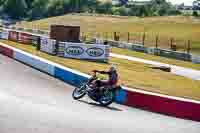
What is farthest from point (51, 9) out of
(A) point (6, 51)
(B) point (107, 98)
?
(B) point (107, 98)

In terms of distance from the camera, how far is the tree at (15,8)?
156 m

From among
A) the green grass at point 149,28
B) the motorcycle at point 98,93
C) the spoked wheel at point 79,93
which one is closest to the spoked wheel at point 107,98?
the motorcycle at point 98,93

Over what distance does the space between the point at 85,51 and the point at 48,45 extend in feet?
12.2

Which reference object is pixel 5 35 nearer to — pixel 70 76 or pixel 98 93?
pixel 70 76

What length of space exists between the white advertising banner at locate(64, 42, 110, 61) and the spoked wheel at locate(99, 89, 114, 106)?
15.3 m

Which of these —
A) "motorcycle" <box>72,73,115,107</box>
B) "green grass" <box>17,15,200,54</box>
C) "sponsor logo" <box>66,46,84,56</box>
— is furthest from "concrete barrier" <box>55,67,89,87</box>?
"green grass" <box>17,15,200,54</box>

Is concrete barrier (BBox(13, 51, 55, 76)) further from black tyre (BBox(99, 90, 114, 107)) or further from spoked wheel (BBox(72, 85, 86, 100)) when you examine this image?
black tyre (BBox(99, 90, 114, 107))

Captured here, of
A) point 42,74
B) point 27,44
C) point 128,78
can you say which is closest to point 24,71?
point 42,74

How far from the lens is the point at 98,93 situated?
19109 millimetres

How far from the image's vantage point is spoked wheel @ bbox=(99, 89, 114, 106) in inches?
738

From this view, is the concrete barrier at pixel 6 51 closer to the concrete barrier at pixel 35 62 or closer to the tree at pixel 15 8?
the concrete barrier at pixel 35 62

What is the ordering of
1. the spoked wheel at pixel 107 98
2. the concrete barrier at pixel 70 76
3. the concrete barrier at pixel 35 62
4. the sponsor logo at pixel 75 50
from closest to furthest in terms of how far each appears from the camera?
the spoked wheel at pixel 107 98 < the concrete barrier at pixel 70 76 < the concrete barrier at pixel 35 62 < the sponsor logo at pixel 75 50

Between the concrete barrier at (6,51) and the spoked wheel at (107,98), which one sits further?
the concrete barrier at (6,51)

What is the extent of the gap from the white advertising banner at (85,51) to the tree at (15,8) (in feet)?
407
